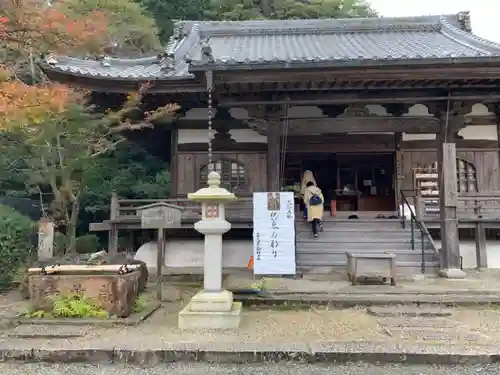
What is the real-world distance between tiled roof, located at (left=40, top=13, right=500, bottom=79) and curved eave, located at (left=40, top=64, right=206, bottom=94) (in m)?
0.10

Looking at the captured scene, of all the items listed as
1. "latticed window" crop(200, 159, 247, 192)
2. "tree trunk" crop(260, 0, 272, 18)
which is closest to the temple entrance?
"latticed window" crop(200, 159, 247, 192)

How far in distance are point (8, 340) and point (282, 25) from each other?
1177 centimetres

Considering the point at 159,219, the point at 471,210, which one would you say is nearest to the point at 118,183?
the point at 159,219

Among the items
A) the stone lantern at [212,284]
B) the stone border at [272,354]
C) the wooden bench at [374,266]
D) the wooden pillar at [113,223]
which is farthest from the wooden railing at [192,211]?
the stone border at [272,354]

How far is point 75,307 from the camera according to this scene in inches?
220

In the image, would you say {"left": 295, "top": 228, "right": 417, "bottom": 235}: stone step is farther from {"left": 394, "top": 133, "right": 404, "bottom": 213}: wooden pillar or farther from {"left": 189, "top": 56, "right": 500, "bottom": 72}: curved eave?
{"left": 189, "top": 56, "right": 500, "bottom": 72}: curved eave

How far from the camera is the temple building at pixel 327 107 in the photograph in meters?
7.78

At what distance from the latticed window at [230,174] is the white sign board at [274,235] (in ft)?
8.87

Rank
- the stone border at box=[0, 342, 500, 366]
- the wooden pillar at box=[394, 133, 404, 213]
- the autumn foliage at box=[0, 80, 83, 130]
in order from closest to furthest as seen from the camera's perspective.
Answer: the stone border at box=[0, 342, 500, 366], the autumn foliage at box=[0, 80, 83, 130], the wooden pillar at box=[394, 133, 404, 213]

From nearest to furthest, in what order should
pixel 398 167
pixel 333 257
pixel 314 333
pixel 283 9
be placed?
1. pixel 314 333
2. pixel 333 257
3. pixel 398 167
4. pixel 283 9

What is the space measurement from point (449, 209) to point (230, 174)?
5.24 m

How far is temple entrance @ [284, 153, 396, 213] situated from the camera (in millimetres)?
14289

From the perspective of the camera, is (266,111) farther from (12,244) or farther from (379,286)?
(12,244)

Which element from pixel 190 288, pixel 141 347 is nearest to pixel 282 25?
pixel 190 288
